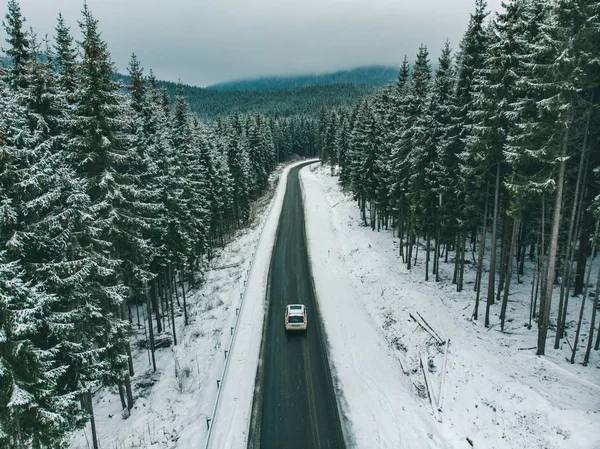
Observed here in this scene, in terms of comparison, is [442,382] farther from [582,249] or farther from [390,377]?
[582,249]

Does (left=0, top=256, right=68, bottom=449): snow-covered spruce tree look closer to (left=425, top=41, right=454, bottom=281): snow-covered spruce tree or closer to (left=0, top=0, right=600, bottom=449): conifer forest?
(left=0, top=0, right=600, bottom=449): conifer forest

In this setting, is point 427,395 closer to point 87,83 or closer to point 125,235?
point 125,235

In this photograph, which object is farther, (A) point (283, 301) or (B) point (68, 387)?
(A) point (283, 301)

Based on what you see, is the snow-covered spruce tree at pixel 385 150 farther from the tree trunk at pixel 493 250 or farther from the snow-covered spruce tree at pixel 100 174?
the snow-covered spruce tree at pixel 100 174

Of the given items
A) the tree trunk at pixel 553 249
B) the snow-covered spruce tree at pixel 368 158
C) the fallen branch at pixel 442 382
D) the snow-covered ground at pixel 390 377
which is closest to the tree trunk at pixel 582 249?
the snow-covered ground at pixel 390 377

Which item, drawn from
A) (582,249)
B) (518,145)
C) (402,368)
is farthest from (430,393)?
(518,145)

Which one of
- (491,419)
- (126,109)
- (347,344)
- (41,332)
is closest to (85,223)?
(41,332)

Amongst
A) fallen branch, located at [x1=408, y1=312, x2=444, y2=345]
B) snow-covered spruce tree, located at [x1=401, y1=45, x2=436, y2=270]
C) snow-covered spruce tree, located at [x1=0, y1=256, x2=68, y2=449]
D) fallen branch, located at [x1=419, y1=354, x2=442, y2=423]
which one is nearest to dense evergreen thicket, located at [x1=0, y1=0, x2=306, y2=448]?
snow-covered spruce tree, located at [x1=0, y1=256, x2=68, y2=449]
